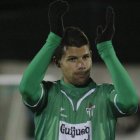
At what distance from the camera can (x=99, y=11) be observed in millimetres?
3525

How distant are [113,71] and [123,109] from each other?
108 mm

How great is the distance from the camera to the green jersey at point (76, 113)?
1459mm

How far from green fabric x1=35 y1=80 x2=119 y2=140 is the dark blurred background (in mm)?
2032

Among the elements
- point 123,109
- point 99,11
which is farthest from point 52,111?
point 99,11

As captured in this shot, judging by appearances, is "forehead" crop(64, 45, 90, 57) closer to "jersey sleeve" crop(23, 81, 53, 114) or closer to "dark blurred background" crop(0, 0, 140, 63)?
"jersey sleeve" crop(23, 81, 53, 114)

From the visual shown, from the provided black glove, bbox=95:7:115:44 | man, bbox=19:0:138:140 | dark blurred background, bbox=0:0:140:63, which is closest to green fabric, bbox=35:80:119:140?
man, bbox=19:0:138:140

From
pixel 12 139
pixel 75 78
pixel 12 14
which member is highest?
pixel 12 14

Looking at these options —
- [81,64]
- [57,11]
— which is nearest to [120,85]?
[81,64]

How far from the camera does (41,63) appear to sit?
1418mm

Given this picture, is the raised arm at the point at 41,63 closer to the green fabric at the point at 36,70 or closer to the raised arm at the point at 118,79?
the green fabric at the point at 36,70

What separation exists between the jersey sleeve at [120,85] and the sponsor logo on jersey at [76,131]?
101 mm

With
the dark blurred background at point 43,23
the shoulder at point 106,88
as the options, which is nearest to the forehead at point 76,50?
the shoulder at point 106,88

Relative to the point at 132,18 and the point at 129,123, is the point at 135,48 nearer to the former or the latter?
the point at 132,18

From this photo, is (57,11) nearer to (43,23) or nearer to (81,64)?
(81,64)
